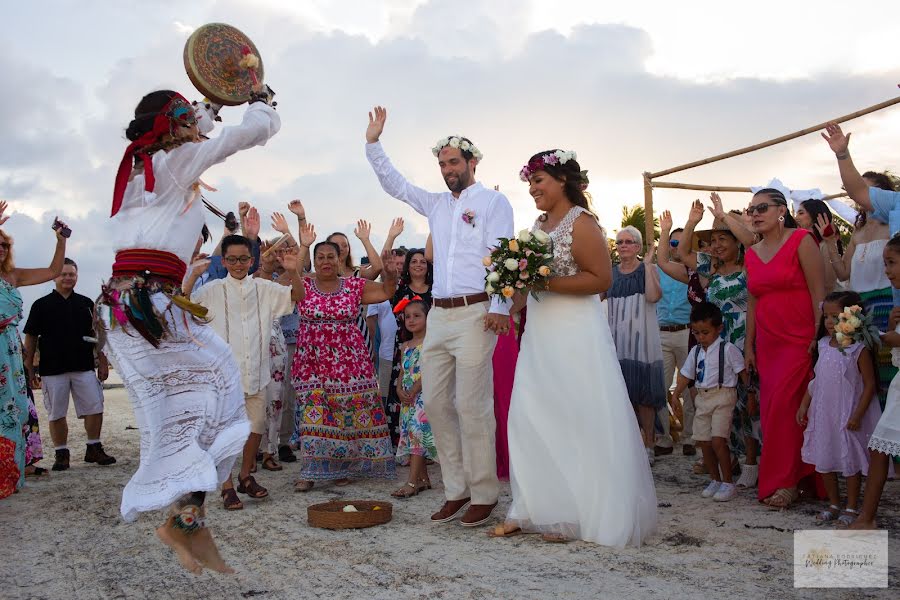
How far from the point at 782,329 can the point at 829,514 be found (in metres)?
1.48

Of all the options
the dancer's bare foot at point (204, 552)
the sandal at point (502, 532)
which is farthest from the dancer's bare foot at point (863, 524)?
the dancer's bare foot at point (204, 552)

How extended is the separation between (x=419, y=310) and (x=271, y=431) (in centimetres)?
214

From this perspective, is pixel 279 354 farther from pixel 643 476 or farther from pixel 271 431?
pixel 643 476

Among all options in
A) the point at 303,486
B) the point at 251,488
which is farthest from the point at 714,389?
the point at 251,488

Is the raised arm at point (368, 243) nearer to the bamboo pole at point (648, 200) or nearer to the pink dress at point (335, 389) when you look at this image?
the pink dress at point (335, 389)

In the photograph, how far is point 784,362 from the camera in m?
6.42

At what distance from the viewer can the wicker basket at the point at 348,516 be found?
5.79 meters

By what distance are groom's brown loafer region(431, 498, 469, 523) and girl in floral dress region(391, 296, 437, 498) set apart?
1.12 metres

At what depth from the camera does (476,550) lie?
514 centimetres

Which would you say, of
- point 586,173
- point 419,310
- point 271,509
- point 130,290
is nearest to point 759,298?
point 586,173

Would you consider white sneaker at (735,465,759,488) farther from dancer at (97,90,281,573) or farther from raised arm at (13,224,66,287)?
raised arm at (13,224,66,287)

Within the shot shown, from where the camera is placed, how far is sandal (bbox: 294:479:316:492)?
7473mm

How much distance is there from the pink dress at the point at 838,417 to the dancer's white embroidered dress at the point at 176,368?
4.09m

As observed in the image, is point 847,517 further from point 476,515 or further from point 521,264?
point 521,264
